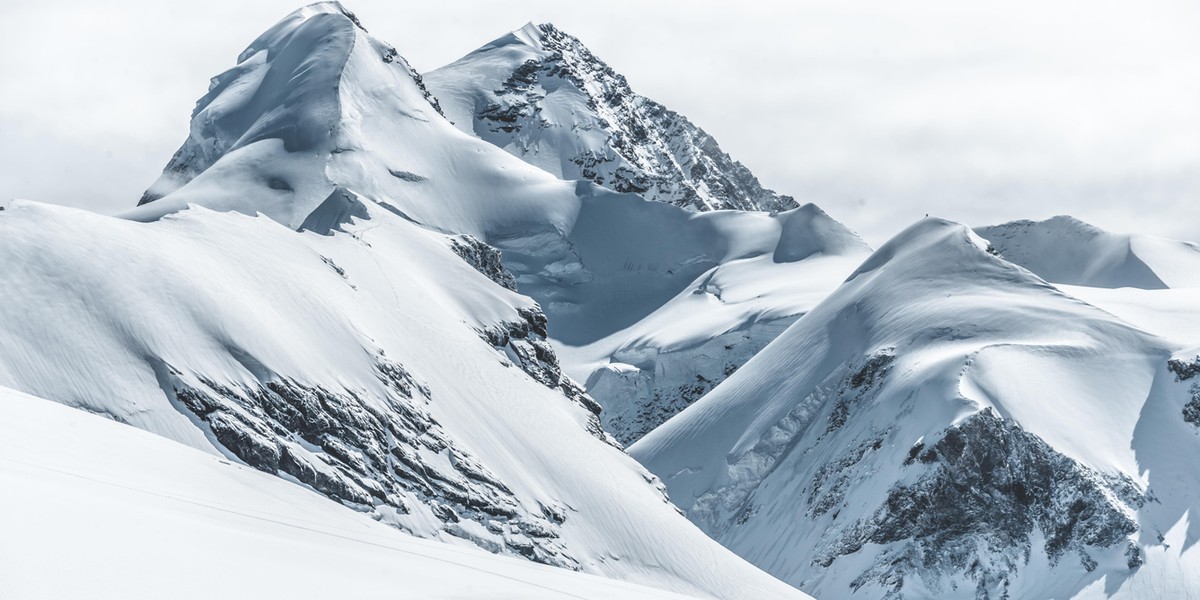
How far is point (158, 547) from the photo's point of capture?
2639 cm

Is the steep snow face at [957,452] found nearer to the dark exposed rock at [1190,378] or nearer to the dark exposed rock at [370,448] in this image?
the dark exposed rock at [1190,378]

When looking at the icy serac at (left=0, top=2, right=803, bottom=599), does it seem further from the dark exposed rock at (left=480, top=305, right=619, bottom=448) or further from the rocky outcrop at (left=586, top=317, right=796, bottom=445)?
the rocky outcrop at (left=586, top=317, right=796, bottom=445)

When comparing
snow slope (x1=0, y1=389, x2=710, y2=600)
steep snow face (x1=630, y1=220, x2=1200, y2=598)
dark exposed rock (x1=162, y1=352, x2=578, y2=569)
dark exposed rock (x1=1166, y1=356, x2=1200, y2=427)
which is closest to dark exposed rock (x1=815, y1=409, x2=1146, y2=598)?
steep snow face (x1=630, y1=220, x2=1200, y2=598)

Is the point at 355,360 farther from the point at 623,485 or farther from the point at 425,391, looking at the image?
the point at 623,485

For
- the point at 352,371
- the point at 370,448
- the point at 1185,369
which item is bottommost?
the point at 370,448

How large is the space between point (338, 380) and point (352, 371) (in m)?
2.91

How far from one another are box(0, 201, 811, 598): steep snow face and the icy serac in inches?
5.9

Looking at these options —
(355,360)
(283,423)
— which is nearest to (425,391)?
(355,360)

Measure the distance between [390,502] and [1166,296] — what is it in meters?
118

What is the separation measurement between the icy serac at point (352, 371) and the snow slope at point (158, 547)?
20778 millimetres

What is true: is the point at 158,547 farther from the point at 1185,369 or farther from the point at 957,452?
the point at 1185,369

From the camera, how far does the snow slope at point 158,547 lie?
23.4 metres

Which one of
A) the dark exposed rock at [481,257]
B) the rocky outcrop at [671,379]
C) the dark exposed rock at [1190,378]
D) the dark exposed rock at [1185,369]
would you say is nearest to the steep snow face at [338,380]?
the dark exposed rock at [481,257]

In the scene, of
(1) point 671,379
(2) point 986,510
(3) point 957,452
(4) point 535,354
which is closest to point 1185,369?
(2) point 986,510
